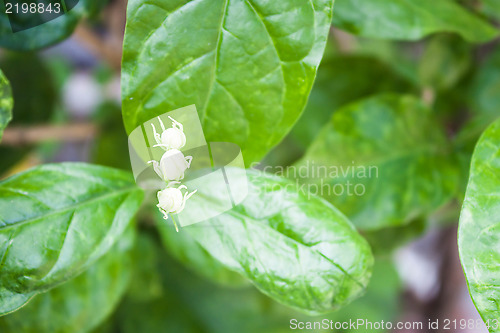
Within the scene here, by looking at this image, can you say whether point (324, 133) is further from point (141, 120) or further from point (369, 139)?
point (141, 120)

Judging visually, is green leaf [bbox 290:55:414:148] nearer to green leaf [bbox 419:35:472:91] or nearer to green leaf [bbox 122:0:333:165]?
green leaf [bbox 419:35:472:91]

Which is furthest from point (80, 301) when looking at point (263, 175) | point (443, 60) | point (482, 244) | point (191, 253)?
point (443, 60)

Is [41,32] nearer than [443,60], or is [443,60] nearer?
[41,32]

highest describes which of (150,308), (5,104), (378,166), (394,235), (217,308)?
(5,104)

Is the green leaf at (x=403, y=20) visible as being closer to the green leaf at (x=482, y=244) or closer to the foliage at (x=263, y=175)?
the foliage at (x=263, y=175)

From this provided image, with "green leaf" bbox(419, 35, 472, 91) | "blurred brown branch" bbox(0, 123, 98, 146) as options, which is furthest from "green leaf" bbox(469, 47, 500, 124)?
"blurred brown branch" bbox(0, 123, 98, 146)

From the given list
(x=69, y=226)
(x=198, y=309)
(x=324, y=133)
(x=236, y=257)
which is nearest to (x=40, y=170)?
(x=69, y=226)

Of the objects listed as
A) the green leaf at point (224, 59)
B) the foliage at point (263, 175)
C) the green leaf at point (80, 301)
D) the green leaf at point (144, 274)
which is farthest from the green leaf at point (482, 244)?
the green leaf at point (144, 274)

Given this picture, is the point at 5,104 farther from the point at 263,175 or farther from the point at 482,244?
the point at 482,244

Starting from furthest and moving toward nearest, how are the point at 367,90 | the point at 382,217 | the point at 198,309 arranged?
the point at 198,309, the point at 367,90, the point at 382,217
